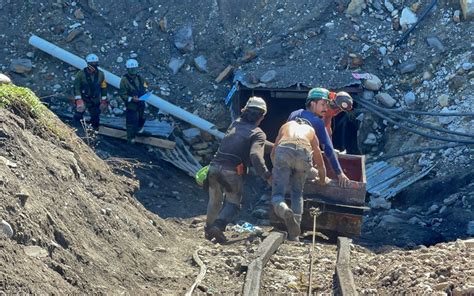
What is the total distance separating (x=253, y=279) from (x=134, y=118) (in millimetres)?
8782

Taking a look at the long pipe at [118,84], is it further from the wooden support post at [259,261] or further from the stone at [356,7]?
the wooden support post at [259,261]

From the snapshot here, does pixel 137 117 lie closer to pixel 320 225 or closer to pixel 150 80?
pixel 150 80

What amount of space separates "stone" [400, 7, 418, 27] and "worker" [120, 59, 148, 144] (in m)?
5.20

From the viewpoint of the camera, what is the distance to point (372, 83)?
55.4ft

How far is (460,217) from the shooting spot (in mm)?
13680

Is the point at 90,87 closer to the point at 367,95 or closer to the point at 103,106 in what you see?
the point at 103,106

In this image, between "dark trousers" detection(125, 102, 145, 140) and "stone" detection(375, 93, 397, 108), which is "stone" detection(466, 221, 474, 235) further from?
"dark trousers" detection(125, 102, 145, 140)

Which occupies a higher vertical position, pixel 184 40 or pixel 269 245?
pixel 184 40

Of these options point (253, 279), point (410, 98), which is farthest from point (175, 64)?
point (253, 279)

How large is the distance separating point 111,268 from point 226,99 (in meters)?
9.62

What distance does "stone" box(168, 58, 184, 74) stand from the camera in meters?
18.4

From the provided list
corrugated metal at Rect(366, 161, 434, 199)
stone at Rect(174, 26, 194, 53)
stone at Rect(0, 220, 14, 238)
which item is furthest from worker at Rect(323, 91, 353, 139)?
stone at Rect(174, 26, 194, 53)

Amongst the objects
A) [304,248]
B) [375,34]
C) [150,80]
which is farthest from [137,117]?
[304,248]

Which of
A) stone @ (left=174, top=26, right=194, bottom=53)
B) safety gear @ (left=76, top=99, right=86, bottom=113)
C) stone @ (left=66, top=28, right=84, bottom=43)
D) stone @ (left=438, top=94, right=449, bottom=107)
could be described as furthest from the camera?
stone @ (left=66, top=28, right=84, bottom=43)
